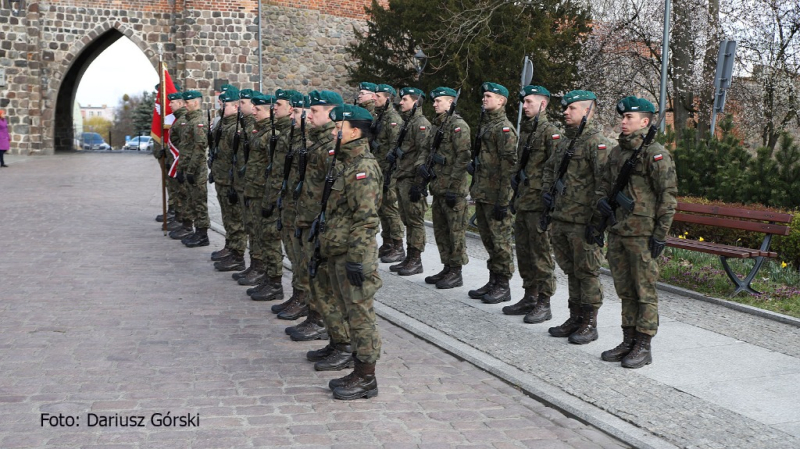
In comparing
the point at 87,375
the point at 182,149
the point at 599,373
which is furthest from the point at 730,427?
the point at 182,149

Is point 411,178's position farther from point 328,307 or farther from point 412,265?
point 328,307

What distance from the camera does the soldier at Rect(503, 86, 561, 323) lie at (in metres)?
8.19


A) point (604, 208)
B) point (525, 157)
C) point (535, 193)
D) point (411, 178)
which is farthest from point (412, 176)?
point (604, 208)

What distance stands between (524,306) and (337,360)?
2576mm

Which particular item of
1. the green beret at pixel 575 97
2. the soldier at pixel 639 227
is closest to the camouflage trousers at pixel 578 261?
the soldier at pixel 639 227

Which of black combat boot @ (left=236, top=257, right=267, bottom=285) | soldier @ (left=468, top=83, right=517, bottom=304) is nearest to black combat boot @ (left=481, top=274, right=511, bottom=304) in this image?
soldier @ (left=468, top=83, right=517, bottom=304)

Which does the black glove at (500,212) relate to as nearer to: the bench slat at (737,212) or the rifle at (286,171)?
the rifle at (286,171)

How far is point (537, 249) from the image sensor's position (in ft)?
27.0

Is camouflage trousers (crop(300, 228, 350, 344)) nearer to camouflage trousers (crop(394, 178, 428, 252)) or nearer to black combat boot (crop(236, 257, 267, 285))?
black combat boot (crop(236, 257, 267, 285))

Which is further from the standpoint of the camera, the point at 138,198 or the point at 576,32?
the point at 576,32

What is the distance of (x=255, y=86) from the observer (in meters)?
34.2

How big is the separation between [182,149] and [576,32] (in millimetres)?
17442

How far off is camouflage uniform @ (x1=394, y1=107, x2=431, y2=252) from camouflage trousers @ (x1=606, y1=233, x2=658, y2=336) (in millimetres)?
4057

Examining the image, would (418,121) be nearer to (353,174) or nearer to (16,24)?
(353,174)
